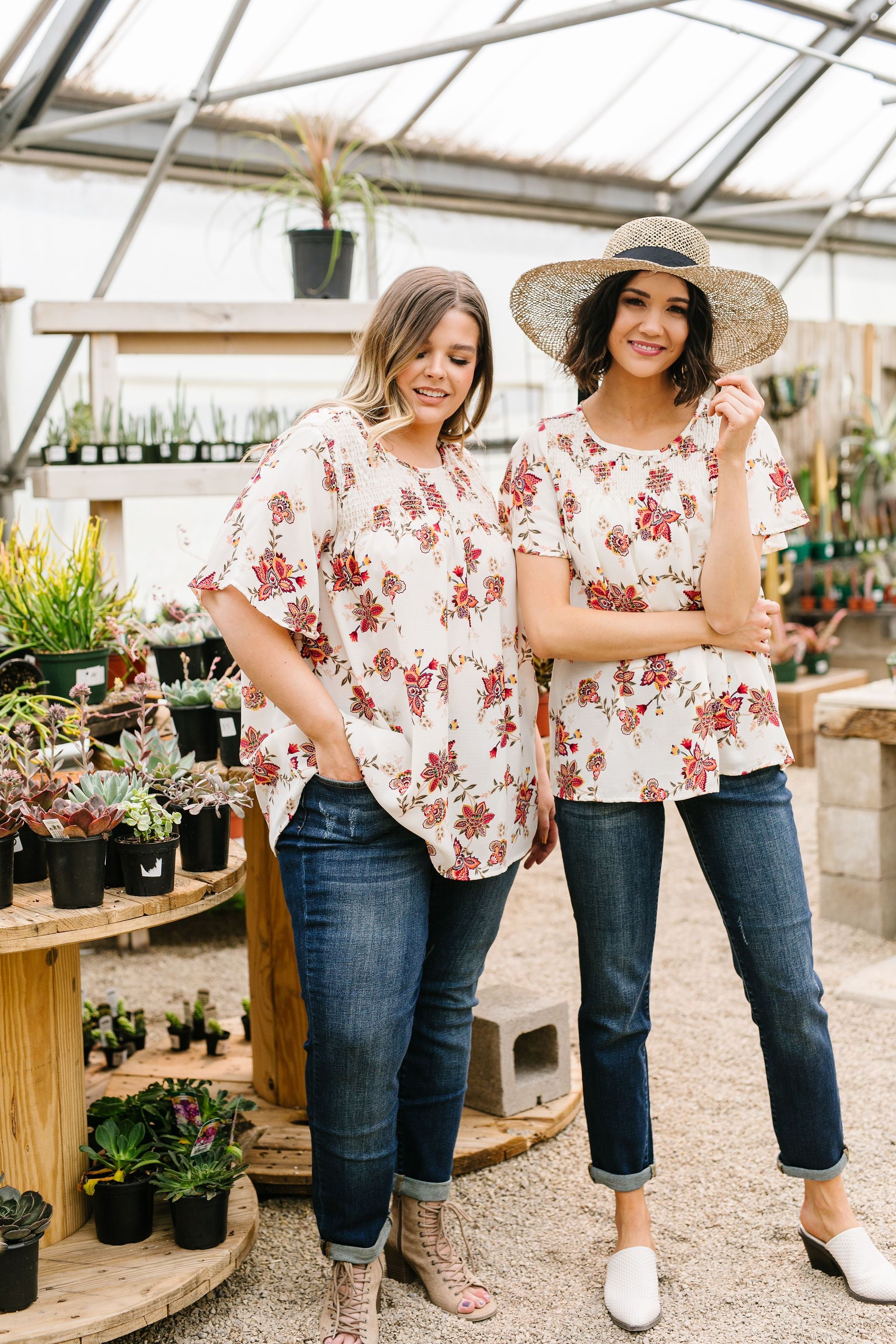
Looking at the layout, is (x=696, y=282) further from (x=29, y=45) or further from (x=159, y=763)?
(x=29, y=45)

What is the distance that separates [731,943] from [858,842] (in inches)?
86.5

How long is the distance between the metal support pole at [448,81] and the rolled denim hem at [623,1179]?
15.9 ft

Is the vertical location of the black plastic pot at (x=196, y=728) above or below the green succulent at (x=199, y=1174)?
above

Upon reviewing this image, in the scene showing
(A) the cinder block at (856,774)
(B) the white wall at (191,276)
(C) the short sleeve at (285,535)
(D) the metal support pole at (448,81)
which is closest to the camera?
(C) the short sleeve at (285,535)

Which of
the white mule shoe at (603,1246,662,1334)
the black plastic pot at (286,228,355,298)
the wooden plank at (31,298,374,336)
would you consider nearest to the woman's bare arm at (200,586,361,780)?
the white mule shoe at (603,1246,662,1334)

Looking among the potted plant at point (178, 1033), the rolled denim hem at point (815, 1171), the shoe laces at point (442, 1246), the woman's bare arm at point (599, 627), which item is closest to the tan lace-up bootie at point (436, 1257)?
the shoe laces at point (442, 1246)

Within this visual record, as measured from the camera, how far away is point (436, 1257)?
6.78ft

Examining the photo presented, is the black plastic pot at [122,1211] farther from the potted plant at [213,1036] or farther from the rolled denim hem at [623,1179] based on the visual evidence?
the potted plant at [213,1036]

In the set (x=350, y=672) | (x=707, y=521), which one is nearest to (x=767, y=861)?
(x=707, y=521)

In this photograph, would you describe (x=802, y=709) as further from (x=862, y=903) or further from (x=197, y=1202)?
(x=197, y=1202)

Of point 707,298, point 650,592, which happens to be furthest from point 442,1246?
point 707,298

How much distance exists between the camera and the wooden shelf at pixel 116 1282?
6.00ft

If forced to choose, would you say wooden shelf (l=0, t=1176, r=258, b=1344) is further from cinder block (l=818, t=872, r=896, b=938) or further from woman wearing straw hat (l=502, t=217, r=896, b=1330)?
cinder block (l=818, t=872, r=896, b=938)

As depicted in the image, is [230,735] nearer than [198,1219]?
No
